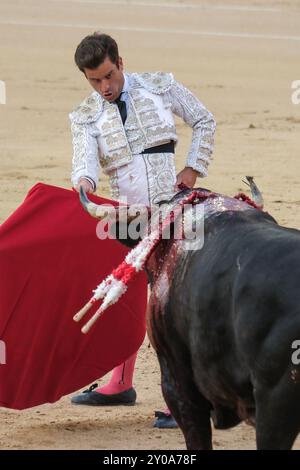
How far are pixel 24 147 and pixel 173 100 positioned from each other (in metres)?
6.38

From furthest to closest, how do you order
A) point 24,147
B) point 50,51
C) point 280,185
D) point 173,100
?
point 50,51 → point 24,147 → point 280,185 → point 173,100

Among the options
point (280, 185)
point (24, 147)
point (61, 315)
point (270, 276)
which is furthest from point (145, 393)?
point (24, 147)

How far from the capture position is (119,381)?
6086mm

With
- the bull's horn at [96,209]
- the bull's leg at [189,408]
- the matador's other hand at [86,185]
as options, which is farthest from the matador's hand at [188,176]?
the bull's leg at [189,408]

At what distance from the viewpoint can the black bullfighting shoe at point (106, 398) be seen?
20.0 ft

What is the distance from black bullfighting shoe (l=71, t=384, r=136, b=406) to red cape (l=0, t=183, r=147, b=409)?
39cm

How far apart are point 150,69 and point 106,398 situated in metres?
9.33

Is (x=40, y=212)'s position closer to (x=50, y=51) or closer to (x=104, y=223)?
(x=104, y=223)

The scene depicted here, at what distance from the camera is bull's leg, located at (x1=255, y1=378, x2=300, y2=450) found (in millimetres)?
4086

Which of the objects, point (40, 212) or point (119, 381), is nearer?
point (40, 212)

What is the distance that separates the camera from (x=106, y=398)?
20.1 ft

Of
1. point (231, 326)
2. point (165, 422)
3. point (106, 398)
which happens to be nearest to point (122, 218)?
point (231, 326)

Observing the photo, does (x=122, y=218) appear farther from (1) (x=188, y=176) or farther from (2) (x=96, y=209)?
(1) (x=188, y=176)

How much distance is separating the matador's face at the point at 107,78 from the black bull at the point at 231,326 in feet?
2.62
